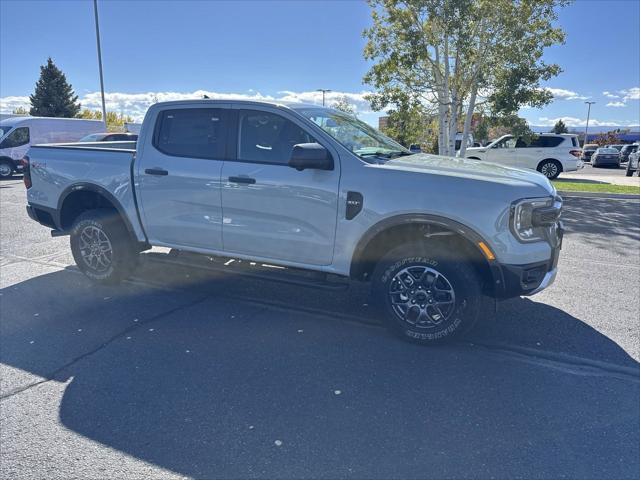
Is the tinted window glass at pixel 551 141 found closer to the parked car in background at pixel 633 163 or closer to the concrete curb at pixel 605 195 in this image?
the concrete curb at pixel 605 195

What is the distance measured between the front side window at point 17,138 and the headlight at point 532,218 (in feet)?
70.2

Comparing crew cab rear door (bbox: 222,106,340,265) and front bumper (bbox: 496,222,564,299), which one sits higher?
crew cab rear door (bbox: 222,106,340,265)

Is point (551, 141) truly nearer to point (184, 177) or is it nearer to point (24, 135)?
point (184, 177)

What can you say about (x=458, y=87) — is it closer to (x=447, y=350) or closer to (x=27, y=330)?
(x=447, y=350)

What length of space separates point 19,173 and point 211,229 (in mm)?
20926

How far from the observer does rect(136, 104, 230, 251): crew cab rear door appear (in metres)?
4.57

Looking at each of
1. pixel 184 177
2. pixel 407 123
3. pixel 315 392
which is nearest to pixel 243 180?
pixel 184 177

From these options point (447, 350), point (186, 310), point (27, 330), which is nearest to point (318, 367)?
point (447, 350)

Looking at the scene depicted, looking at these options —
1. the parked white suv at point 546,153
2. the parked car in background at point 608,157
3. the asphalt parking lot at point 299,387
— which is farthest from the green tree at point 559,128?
the asphalt parking lot at point 299,387

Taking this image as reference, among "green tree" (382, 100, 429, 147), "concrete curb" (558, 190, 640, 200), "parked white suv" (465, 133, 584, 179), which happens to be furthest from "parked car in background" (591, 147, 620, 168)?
"green tree" (382, 100, 429, 147)

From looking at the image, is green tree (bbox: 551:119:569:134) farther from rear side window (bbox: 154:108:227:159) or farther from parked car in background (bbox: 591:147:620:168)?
rear side window (bbox: 154:108:227:159)

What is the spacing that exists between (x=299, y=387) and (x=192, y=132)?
9.04 ft

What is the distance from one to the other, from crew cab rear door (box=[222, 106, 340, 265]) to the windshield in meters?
0.24

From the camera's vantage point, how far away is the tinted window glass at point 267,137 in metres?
4.29
